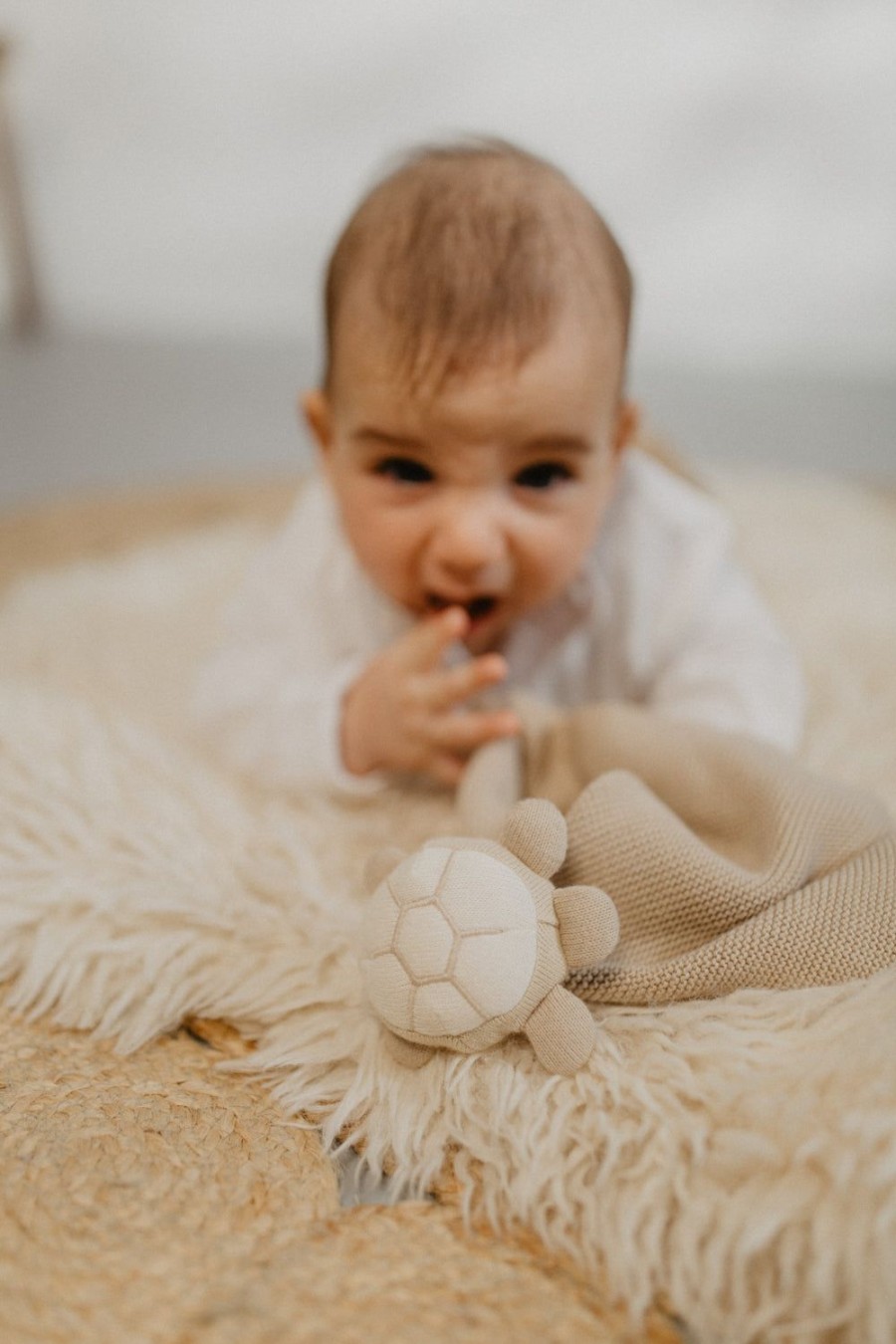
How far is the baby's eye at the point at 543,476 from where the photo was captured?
751 millimetres

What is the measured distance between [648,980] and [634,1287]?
0.14 m

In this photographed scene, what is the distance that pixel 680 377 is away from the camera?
219 cm

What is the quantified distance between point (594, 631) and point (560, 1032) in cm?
56

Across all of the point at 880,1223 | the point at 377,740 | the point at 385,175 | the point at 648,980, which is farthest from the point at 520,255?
the point at 880,1223

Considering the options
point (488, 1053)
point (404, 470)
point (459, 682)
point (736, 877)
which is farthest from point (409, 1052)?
point (404, 470)

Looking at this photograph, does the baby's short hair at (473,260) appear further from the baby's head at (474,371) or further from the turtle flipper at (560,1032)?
the turtle flipper at (560,1032)

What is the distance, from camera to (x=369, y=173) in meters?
1.77

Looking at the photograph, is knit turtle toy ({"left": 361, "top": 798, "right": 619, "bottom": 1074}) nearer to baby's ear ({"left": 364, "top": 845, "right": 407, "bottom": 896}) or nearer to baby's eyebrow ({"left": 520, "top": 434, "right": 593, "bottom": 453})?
baby's ear ({"left": 364, "top": 845, "right": 407, "bottom": 896})

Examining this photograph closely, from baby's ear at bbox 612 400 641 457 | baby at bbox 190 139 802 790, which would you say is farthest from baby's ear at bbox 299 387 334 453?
baby's ear at bbox 612 400 641 457

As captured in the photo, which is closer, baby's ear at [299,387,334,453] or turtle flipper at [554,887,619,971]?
turtle flipper at [554,887,619,971]

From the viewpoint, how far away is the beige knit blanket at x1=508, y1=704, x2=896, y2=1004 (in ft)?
1.74

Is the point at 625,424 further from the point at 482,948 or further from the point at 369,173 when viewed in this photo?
the point at 369,173

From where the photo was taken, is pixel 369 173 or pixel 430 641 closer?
pixel 430 641

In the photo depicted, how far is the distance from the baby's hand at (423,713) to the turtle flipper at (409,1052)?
252 millimetres
